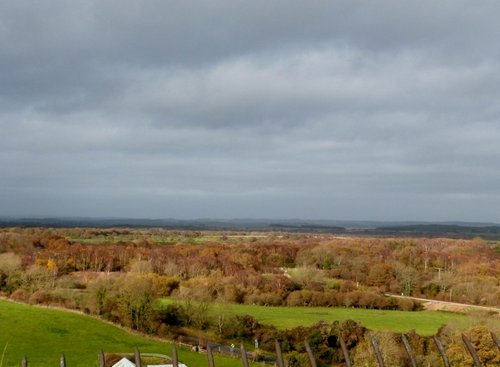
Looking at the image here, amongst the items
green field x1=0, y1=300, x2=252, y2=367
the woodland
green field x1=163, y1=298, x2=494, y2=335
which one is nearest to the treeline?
the woodland

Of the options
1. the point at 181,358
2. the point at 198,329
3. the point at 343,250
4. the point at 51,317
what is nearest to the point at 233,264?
the point at 343,250

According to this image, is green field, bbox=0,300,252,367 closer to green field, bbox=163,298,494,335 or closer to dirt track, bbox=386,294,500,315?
green field, bbox=163,298,494,335

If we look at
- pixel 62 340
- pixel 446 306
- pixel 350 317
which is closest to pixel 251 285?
pixel 350 317

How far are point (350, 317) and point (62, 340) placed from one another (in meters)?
28.7

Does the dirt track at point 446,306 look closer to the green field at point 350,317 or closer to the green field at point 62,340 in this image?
the green field at point 350,317

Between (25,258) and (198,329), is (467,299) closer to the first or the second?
(198,329)

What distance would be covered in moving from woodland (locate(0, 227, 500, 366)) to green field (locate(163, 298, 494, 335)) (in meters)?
2.24

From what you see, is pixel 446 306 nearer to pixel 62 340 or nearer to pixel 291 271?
pixel 291 271

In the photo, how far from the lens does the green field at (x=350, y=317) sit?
46938mm

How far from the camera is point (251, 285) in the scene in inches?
2488

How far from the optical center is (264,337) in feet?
138

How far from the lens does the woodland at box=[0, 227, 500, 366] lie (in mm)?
40125

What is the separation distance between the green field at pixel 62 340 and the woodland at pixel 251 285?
3.08 metres

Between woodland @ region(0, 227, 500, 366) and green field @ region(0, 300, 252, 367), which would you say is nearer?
green field @ region(0, 300, 252, 367)
